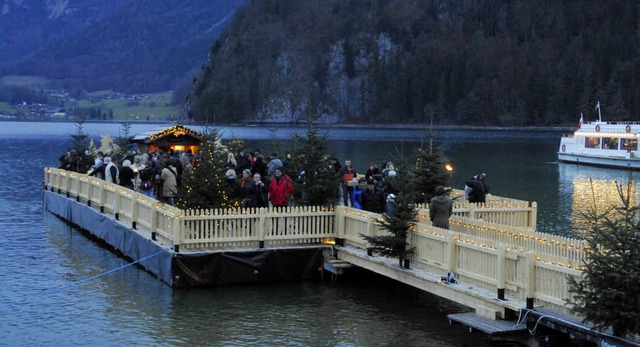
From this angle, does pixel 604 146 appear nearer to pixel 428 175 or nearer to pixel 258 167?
pixel 258 167

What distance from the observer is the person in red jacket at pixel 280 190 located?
22.7m

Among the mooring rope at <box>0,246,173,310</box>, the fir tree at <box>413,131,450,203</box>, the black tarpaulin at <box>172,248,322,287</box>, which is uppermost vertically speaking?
the fir tree at <box>413,131,450,203</box>

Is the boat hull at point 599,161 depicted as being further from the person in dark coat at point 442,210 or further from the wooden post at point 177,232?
the wooden post at point 177,232

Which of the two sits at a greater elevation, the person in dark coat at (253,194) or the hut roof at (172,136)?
the hut roof at (172,136)

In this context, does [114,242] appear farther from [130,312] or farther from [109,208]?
[130,312]

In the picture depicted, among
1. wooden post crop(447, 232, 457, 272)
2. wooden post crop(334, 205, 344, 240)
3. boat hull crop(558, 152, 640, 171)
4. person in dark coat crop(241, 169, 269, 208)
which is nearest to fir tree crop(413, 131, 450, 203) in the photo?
wooden post crop(334, 205, 344, 240)

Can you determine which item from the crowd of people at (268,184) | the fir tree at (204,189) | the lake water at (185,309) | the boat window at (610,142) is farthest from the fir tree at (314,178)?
the boat window at (610,142)

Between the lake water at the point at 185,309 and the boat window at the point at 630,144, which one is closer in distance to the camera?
the lake water at the point at 185,309

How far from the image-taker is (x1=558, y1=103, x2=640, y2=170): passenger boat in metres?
77.0

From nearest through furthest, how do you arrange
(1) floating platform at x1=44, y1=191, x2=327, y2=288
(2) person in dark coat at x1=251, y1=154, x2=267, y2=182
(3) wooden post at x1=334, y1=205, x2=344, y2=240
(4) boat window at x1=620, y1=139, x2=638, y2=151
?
(1) floating platform at x1=44, y1=191, x2=327, y2=288
(3) wooden post at x1=334, y1=205, x2=344, y2=240
(2) person in dark coat at x1=251, y1=154, x2=267, y2=182
(4) boat window at x1=620, y1=139, x2=638, y2=151

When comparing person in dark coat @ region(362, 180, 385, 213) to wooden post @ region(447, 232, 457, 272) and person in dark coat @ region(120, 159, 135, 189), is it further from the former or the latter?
person in dark coat @ region(120, 159, 135, 189)

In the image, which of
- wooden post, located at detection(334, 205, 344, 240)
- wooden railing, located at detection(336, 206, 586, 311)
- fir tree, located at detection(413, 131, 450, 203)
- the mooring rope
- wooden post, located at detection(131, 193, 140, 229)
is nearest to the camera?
wooden railing, located at detection(336, 206, 586, 311)

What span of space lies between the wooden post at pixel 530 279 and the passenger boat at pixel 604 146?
6325cm

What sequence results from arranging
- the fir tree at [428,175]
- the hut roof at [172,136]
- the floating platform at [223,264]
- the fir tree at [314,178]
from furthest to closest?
the hut roof at [172,136]
the fir tree at [428,175]
the fir tree at [314,178]
the floating platform at [223,264]
